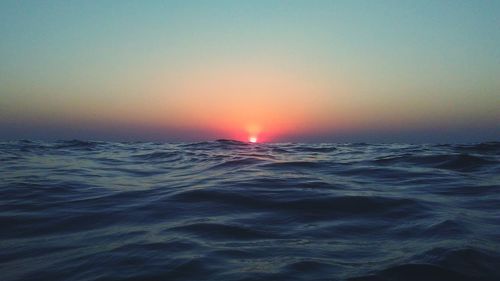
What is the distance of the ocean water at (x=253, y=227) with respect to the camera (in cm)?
308

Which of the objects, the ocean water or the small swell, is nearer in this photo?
the ocean water

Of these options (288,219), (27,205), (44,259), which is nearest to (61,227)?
(44,259)

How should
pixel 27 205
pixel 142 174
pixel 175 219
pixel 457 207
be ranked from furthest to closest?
pixel 142 174 → pixel 27 205 → pixel 457 207 → pixel 175 219

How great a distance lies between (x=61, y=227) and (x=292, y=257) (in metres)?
2.98

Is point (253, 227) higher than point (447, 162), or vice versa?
point (447, 162)

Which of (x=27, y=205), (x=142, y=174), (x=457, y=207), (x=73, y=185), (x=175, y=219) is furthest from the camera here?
(x=142, y=174)

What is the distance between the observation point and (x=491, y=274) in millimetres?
2914

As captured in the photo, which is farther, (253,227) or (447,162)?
(447,162)

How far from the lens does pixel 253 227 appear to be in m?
4.36

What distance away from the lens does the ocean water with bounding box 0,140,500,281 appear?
3.08 metres

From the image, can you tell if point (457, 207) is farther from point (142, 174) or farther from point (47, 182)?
point (47, 182)

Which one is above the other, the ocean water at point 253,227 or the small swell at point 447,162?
the small swell at point 447,162

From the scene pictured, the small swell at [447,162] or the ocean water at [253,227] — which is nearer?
the ocean water at [253,227]

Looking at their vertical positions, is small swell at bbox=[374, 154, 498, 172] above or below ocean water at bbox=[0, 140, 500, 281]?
above
